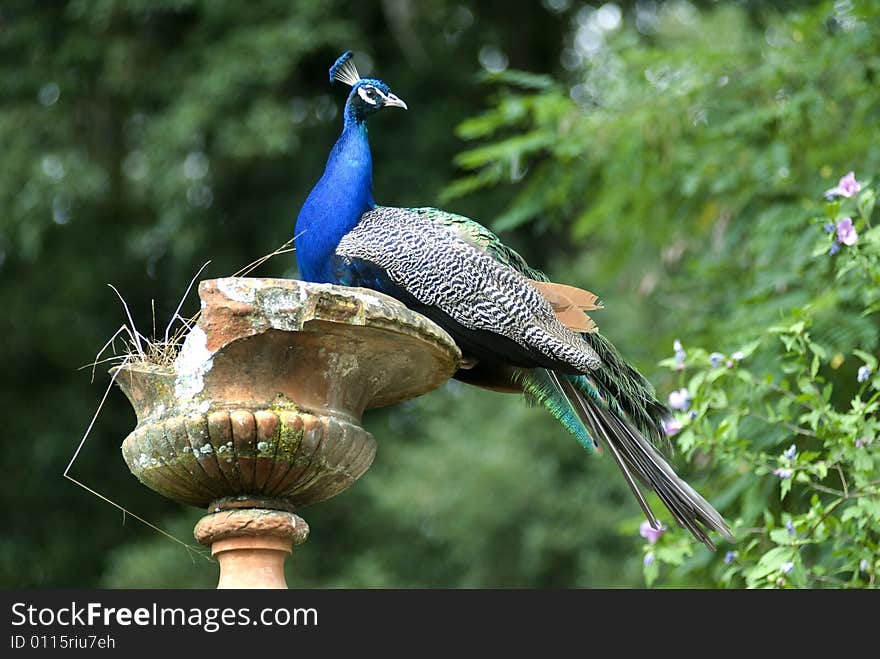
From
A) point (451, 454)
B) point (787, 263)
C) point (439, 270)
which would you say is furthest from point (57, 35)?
point (439, 270)

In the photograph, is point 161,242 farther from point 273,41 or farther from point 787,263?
point 787,263

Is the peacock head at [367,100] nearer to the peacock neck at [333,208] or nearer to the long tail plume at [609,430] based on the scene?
the peacock neck at [333,208]

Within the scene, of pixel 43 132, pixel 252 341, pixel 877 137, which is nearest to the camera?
pixel 252 341

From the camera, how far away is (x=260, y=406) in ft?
13.4

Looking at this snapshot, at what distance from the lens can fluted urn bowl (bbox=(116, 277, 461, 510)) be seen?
4.04 m

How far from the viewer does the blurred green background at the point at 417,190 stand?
7.98 meters

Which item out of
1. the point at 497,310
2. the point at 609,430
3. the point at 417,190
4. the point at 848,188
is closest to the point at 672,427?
the point at 609,430

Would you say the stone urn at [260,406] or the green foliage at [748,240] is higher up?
the green foliage at [748,240]

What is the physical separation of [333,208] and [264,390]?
119 centimetres

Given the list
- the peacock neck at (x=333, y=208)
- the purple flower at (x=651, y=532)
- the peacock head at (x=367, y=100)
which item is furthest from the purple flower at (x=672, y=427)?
the peacock head at (x=367, y=100)

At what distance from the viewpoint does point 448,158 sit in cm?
1188

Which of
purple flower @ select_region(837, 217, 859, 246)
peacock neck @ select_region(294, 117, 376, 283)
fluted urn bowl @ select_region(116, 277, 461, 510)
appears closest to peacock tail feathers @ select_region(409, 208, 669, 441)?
peacock neck @ select_region(294, 117, 376, 283)

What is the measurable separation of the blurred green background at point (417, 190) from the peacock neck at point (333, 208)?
8.61ft

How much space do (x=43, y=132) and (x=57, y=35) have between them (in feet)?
2.51
